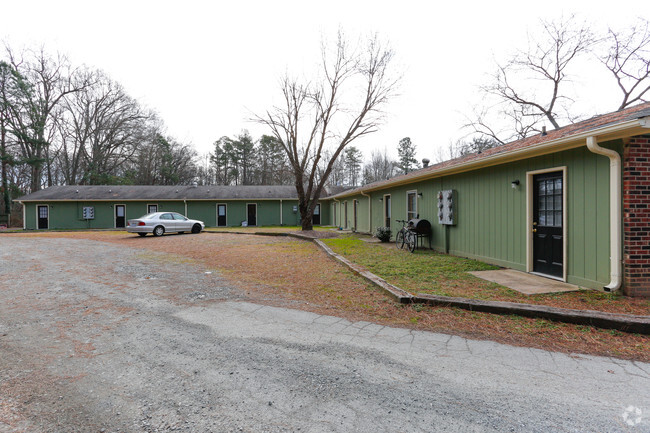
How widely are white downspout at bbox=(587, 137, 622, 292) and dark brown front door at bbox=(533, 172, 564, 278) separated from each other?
0.99 m

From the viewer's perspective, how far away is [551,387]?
243 centimetres

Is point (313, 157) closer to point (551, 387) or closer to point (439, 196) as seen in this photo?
point (439, 196)

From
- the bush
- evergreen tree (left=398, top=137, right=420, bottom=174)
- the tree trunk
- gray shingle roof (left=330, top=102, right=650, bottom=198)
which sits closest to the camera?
gray shingle roof (left=330, top=102, right=650, bottom=198)

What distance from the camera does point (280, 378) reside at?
2.53m

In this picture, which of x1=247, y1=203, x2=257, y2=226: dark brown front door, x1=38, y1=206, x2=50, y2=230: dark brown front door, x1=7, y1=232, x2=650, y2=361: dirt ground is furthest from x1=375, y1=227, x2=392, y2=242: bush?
x1=38, y1=206, x2=50, y2=230: dark brown front door

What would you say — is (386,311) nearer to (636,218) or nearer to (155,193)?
(636,218)

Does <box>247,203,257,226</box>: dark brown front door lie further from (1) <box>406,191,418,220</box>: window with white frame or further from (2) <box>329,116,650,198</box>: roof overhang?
(2) <box>329,116,650,198</box>: roof overhang

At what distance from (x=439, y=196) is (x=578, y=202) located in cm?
445

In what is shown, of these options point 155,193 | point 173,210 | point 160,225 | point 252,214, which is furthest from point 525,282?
point 155,193

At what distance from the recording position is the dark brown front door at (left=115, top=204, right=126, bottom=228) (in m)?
24.9

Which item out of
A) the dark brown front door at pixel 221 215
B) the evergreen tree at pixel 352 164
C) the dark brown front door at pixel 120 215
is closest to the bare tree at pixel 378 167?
the evergreen tree at pixel 352 164

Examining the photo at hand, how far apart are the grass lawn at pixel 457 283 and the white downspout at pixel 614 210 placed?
0.29 m

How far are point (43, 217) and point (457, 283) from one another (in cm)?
2902

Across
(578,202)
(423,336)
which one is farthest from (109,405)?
(578,202)
